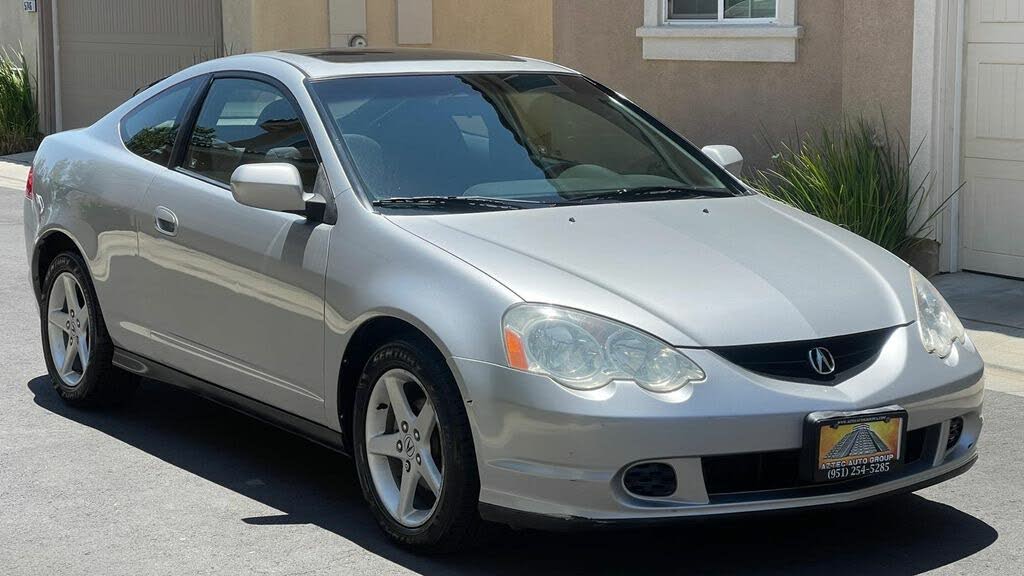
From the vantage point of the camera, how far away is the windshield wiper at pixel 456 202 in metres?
5.34

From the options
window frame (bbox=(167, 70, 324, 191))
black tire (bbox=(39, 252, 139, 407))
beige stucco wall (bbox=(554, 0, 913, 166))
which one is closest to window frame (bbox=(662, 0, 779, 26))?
beige stucco wall (bbox=(554, 0, 913, 166))

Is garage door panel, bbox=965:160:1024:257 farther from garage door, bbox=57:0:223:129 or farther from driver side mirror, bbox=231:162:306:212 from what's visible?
garage door, bbox=57:0:223:129

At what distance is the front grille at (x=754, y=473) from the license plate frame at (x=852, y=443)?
6 cm

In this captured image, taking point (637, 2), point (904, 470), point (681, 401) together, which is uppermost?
point (637, 2)

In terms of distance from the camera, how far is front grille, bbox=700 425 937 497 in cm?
458

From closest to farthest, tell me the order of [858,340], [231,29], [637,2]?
[858,340]
[637,2]
[231,29]

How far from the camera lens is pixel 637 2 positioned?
12.3m

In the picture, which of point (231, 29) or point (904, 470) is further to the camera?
point (231, 29)

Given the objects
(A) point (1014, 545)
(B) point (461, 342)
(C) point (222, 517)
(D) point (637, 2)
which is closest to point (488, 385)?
(B) point (461, 342)

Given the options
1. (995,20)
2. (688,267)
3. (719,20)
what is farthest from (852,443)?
(719,20)

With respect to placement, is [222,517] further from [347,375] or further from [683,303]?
[683,303]

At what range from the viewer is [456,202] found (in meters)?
5.39

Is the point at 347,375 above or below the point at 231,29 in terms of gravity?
below

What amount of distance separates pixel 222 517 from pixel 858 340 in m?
2.24
